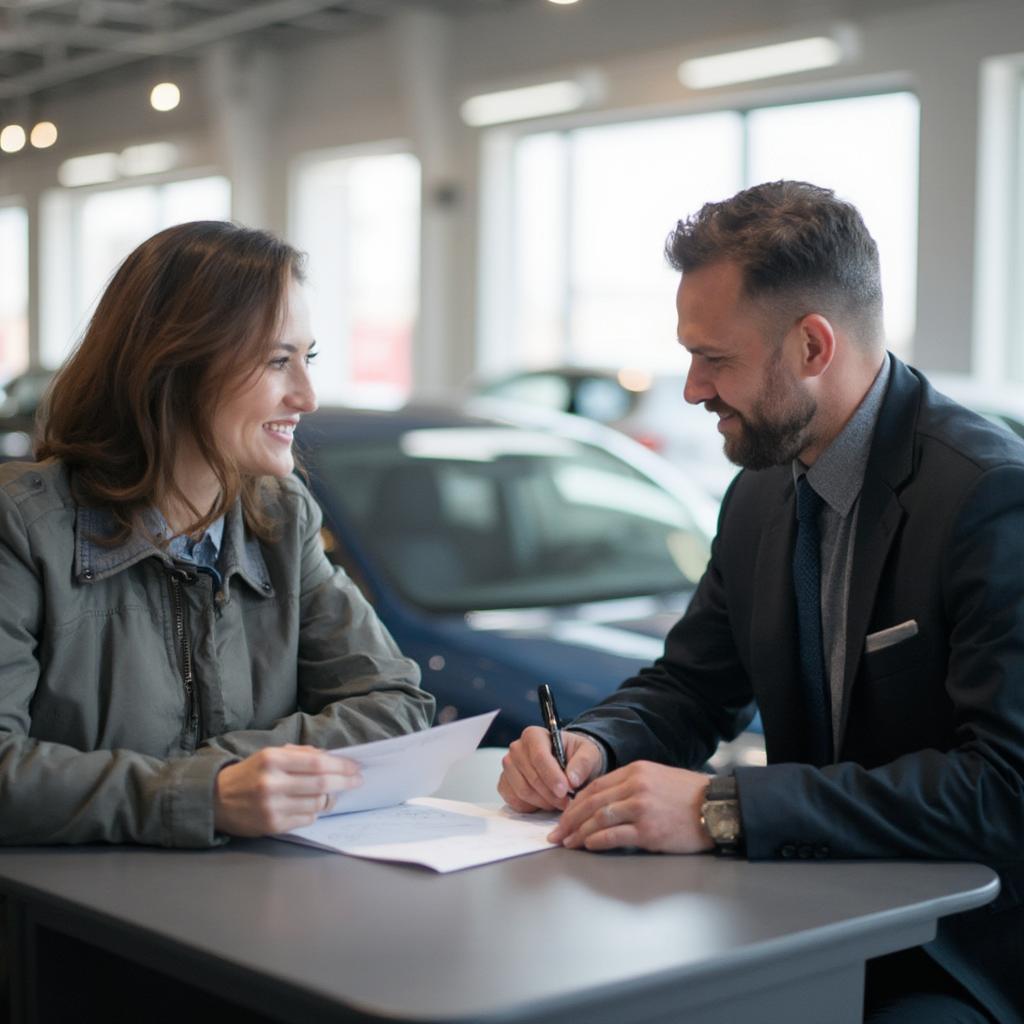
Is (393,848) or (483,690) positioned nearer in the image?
(393,848)

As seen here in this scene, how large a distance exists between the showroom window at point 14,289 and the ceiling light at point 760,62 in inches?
456

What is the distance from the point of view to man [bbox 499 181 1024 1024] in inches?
74.6

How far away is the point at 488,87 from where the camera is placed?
13.4 m

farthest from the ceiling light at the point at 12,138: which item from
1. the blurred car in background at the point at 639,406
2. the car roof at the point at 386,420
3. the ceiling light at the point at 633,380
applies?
the car roof at the point at 386,420

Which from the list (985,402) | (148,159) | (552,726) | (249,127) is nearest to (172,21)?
(249,127)

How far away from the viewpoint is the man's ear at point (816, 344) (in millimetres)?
2145

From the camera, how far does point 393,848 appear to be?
1.90 metres

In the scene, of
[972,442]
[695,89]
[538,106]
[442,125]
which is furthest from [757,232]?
[442,125]

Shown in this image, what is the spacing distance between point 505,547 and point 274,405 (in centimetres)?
197

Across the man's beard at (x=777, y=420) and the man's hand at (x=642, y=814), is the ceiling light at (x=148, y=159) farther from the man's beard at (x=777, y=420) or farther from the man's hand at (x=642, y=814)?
the man's hand at (x=642, y=814)

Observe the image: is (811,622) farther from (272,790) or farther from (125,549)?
(125,549)

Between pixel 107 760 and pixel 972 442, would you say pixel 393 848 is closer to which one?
pixel 107 760

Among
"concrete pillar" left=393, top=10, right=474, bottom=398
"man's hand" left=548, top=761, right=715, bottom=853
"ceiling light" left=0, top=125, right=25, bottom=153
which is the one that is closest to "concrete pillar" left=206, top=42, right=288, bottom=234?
"concrete pillar" left=393, top=10, right=474, bottom=398

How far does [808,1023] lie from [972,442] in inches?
31.6
